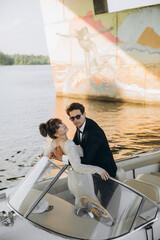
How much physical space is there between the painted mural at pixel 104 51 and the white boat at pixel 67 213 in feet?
31.5

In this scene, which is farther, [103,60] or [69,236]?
[103,60]

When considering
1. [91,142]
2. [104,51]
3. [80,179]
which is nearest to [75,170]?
[80,179]

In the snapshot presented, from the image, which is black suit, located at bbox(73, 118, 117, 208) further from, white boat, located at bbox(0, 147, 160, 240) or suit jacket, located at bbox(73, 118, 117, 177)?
white boat, located at bbox(0, 147, 160, 240)

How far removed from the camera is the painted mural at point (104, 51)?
1085 cm

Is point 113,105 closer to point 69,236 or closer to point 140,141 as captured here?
point 140,141

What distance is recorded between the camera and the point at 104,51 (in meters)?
12.7

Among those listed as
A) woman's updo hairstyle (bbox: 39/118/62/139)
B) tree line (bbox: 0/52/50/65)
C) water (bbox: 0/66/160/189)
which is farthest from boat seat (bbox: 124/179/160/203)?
tree line (bbox: 0/52/50/65)

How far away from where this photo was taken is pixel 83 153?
5.50 ft

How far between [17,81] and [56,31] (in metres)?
3.63

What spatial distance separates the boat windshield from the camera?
122cm

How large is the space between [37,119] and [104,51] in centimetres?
575

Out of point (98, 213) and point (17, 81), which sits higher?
point (98, 213)

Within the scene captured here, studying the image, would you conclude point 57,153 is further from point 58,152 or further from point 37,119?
point 37,119

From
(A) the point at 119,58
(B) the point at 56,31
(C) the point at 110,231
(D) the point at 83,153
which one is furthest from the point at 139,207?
(B) the point at 56,31
